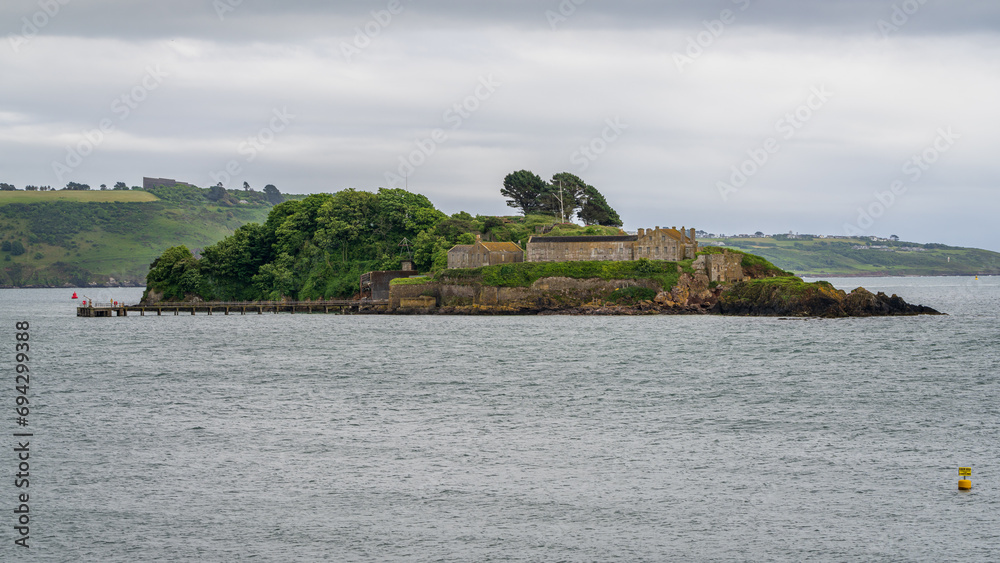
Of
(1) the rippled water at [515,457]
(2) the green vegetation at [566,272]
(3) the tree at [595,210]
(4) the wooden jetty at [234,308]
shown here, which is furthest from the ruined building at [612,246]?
(1) the rippled water at [515,457]

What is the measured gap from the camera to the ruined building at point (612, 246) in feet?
331

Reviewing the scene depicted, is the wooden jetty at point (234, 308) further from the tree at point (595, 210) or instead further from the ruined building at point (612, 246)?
the tree at point (595, 210)

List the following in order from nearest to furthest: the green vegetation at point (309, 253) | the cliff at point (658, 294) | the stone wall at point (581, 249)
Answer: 1. the cliff at point (658, 294)
2. the stone wall at point (581, 249)
3. the green vegetation at point (309, 253)

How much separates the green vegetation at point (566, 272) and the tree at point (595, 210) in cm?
3263

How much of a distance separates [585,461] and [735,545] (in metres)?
7.79

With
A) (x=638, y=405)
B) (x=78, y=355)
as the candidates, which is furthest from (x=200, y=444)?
(x=78, y=355)

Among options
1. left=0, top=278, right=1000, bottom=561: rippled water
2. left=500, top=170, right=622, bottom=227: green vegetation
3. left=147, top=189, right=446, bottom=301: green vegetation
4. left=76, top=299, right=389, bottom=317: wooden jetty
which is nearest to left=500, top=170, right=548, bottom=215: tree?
left=500, top=170, right=622, bottom=227: green vegetation

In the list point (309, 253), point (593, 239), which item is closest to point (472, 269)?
point (593, 239)

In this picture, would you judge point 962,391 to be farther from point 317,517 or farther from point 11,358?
point 11,358

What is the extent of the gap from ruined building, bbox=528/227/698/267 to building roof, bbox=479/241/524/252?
11.0 feet

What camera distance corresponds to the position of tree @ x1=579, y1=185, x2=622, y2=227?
132 m

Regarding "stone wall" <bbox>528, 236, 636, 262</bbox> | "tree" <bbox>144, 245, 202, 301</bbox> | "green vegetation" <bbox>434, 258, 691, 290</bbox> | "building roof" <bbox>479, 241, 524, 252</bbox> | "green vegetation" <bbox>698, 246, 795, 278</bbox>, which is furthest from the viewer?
"tree" <bbox>144, 245, 202, 301</bbox>

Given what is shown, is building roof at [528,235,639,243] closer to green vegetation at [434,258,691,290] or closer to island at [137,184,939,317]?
island at [137,184,939,317]

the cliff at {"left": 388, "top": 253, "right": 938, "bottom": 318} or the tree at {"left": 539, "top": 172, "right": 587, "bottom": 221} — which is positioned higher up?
the tree at {"left": 539, "top": 172, "right": 587, "bottom": 221}
